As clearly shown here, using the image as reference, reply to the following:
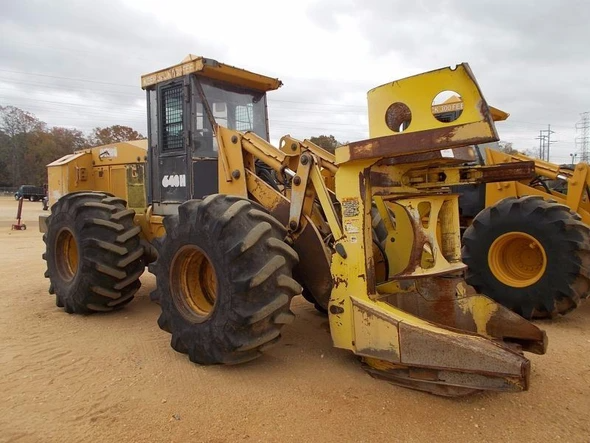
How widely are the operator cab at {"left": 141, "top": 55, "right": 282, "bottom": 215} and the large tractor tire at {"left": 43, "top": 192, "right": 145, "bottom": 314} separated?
65cm

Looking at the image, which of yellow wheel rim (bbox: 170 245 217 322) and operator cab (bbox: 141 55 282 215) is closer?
yellow wheel rim (bbox: 170 245 217 322)

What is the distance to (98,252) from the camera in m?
5.52

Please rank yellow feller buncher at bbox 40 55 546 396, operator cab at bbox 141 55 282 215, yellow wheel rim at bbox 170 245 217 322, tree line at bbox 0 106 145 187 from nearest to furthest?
yellow feller buncher at bbox 40 55 546 396
yellow wheel rim at bbox 170 245 217 322
operator cab at bbox 141 55 282 215
tree line at bbox 0 106 145 187

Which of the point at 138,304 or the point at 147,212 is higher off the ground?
the point at 147,212

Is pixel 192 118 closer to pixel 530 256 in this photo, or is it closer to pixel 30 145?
pixel 530 256

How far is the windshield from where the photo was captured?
562 cm

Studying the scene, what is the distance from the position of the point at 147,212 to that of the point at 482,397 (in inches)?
178

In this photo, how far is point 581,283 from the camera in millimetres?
5520

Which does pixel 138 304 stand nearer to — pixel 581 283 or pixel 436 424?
pixel 436 424

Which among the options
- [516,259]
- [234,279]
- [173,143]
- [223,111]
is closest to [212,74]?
[223,111]

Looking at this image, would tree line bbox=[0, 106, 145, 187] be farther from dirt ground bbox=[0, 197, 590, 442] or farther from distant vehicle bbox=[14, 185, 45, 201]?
dirt ground bbox=[0, 197, 590, 442]

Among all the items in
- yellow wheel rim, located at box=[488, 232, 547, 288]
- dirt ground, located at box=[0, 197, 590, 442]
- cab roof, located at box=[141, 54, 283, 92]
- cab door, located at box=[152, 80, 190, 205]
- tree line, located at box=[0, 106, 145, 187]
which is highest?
tree line, located at box=[0, 106, 145, 187]

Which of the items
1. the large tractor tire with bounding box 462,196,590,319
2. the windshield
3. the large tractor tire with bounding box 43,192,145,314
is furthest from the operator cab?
the large tractor tire with bounding box 462,196,590,319

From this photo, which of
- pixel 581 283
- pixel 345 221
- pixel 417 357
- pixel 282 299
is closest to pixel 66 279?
pixel 282 299
